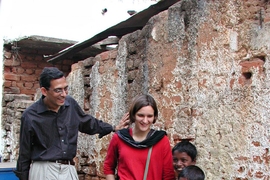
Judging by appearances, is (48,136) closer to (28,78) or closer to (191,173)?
(191,173)

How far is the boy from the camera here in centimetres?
279

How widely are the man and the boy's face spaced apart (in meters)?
0.80

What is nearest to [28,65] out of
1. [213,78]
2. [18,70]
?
[18,70]

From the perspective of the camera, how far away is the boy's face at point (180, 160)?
2.78m

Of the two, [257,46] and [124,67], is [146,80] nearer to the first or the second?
[124,67]

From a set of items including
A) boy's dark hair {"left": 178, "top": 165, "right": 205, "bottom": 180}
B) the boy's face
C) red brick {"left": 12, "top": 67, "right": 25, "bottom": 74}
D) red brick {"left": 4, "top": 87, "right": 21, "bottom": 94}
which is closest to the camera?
boy's dark hair {"left": 178, "top": 165, "right": 205, "bottom": 180}

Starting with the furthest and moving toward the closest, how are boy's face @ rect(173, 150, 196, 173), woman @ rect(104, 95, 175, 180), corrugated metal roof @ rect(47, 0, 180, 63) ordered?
corrugated metal roof @ rect(47, 0, 180, 63), boy's face @ rect(173, 150, 196, 173), woman @ rect(104, 95, 175, 180)

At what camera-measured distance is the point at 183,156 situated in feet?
9.28

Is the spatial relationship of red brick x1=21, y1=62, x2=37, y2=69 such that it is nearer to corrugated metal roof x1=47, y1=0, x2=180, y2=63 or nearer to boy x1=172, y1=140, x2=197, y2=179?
corrugated metal roof x1=47, y1=0, x2=180, y2=63

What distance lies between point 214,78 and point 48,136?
52.5 inches

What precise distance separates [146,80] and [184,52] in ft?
1.86

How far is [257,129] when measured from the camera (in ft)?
8.87

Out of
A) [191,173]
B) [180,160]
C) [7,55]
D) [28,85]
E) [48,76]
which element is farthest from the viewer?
[28,85]

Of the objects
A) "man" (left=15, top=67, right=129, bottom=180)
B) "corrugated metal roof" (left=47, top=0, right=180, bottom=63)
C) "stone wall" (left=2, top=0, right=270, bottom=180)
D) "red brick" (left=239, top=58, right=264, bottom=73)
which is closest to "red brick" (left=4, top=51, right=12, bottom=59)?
"corrugated metal roof" (left=47, top=0, right=180, bottom=63)
